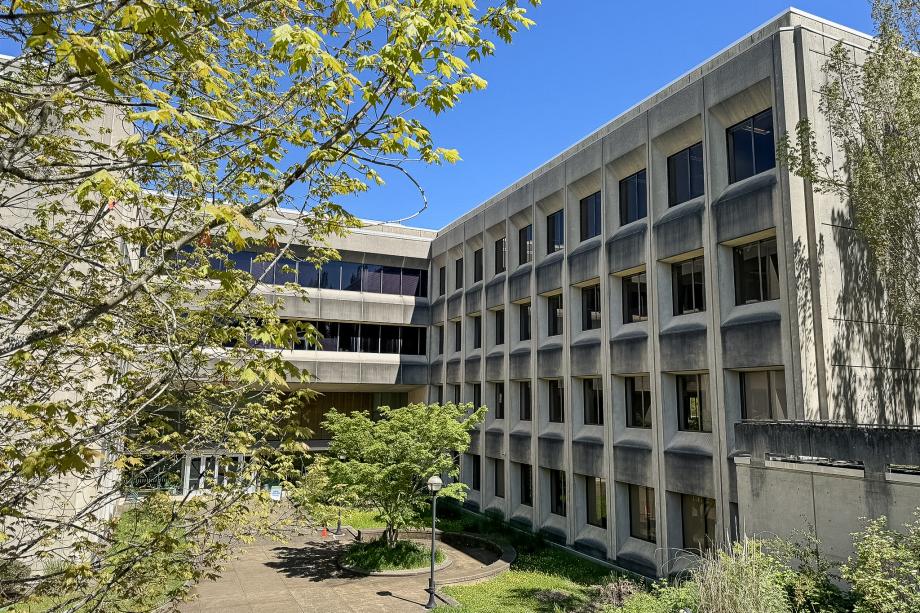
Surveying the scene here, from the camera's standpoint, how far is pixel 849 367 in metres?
17.2

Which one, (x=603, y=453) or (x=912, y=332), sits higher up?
(x=912, y=332)

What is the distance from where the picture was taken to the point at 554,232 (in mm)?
29516

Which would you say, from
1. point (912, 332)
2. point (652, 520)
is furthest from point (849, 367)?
point (652, 520)

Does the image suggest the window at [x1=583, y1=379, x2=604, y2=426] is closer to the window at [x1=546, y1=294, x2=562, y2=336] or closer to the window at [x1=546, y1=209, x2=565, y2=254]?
the window at [x1=546, y1=294, x2=562, y2=336]

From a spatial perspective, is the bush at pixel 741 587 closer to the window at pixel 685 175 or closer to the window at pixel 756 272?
the window at pixel 756 272

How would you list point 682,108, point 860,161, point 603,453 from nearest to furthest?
1. point 860,161
2. point 682,108
3. point 603,453

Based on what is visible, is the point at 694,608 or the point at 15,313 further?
the point at 694,608

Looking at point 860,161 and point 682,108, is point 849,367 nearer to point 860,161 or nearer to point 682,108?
point 860,161

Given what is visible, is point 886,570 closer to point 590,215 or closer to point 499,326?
point 590,215

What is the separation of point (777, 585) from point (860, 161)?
1174 cm

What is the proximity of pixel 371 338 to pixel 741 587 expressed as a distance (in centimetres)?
3189

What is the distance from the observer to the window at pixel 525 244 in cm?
3159

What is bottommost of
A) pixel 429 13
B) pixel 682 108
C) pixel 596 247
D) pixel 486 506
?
pixel 486 506

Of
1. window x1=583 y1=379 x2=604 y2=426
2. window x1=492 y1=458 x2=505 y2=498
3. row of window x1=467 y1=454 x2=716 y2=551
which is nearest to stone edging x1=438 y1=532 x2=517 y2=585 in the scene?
row of window x1=467 y1=454 x2=716 y2=551
